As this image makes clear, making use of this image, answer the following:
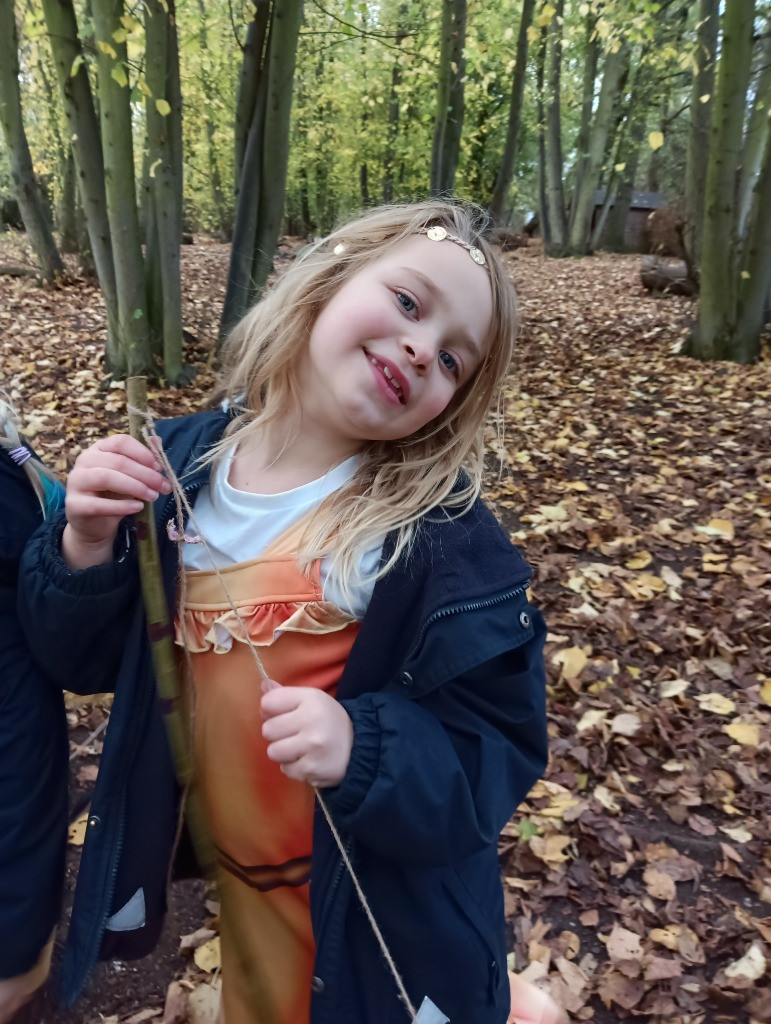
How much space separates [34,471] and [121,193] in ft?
17.1

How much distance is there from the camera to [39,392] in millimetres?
6227

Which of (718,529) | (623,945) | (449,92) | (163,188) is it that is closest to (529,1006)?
(623,945)

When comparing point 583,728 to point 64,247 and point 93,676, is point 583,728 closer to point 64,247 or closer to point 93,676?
point 93,676

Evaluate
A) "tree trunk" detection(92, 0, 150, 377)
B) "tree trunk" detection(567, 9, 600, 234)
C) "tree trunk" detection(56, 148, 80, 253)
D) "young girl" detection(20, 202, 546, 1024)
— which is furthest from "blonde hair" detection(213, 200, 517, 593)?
"tree trunk" detection(567, 9, 600, 234)

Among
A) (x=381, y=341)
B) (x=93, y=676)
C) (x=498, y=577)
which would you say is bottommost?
(x=93, y=676)

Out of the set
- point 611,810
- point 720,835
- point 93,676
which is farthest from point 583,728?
point 93,676

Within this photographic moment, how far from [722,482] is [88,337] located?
666 centimetres

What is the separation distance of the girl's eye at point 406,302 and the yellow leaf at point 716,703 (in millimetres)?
2622

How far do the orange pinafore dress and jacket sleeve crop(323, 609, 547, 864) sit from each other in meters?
0.20

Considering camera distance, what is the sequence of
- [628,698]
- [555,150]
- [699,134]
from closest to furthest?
1. [628,698]
2. [699,134]
3. [555,150]

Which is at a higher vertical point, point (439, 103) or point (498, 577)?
point (439, 103)

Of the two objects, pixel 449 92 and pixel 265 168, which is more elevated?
pixel 449 92

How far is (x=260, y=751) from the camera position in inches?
55.3

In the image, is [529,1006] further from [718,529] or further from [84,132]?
[84,132]
